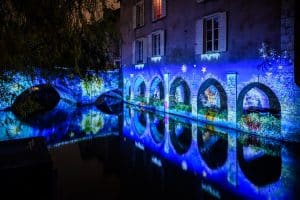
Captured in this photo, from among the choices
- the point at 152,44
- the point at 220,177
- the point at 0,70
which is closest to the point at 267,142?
the point at 220,177

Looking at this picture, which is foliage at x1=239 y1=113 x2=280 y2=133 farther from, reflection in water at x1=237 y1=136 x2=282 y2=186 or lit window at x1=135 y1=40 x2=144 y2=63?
lit window at x1=135 y1=40 x2=144 y2=63

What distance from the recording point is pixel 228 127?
14.5 m

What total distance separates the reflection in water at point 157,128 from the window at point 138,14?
7.98 metres

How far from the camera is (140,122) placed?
17922 millimetres

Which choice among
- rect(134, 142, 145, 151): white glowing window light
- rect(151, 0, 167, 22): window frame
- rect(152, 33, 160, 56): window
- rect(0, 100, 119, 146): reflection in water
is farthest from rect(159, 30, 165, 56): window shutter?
rect(134, 142, 145, 151): white glowing window light

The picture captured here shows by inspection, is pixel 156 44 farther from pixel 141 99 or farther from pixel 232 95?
pixel 232 95

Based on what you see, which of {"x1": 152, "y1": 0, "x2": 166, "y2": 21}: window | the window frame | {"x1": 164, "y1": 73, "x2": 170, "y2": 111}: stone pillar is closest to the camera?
{"x1": 164, "y1": 73, "x2": 170, "y2": 111}: stone pillar

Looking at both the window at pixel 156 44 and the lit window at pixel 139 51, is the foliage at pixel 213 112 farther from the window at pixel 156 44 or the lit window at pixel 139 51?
the lit window at pixel 139 51

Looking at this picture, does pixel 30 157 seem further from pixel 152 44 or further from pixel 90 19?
pixel 152 44

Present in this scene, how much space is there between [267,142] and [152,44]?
12571 millimetres

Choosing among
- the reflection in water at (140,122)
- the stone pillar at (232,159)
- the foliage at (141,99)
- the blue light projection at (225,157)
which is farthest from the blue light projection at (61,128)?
the stone pillar at (232,159)

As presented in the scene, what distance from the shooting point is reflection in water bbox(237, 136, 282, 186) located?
7.97 metres

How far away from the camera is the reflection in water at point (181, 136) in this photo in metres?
11.5

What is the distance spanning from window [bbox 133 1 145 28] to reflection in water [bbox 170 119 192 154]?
399 inches
